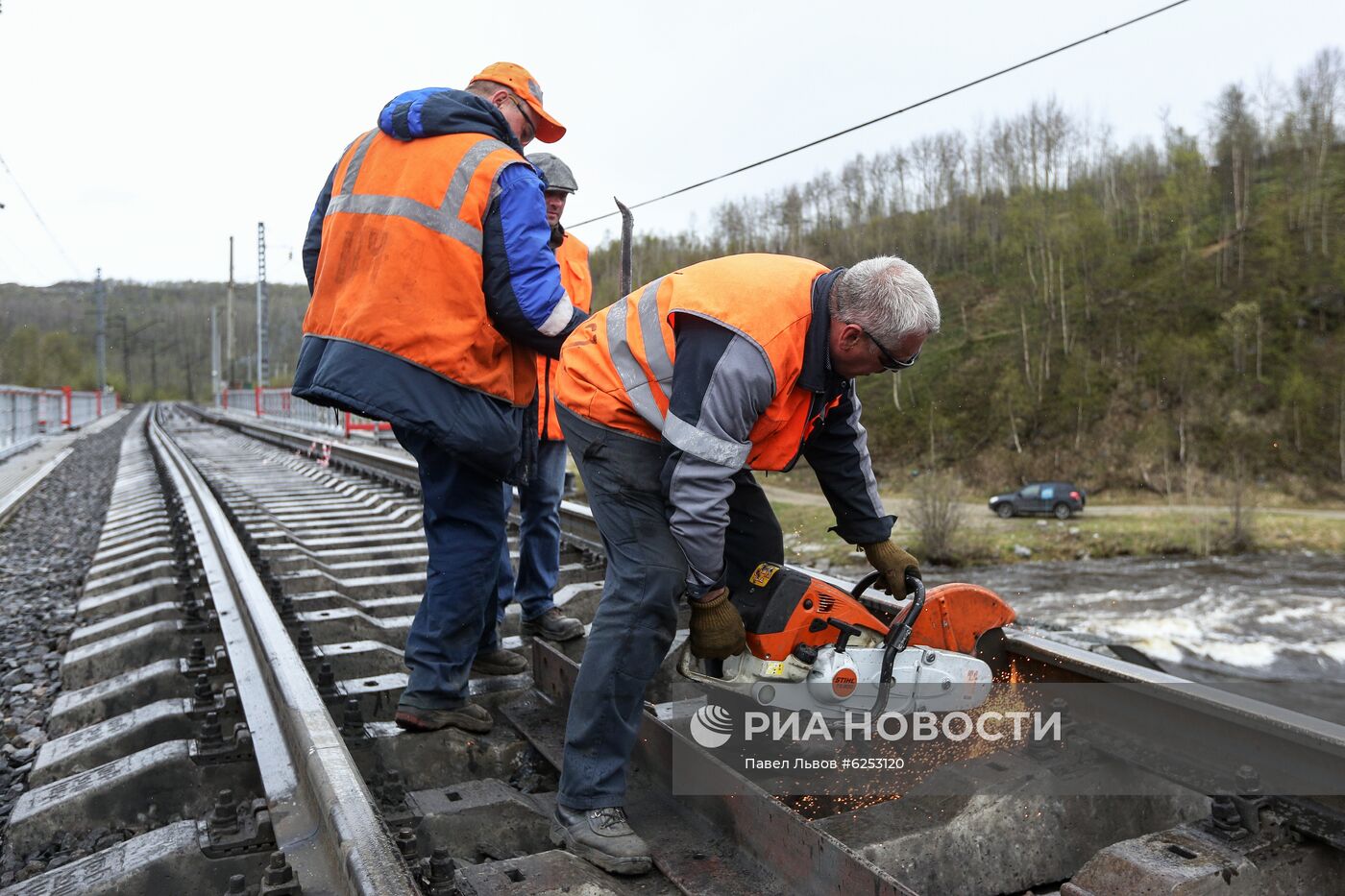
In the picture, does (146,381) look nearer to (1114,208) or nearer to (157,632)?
(1114,208)

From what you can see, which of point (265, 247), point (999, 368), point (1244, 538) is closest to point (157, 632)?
point (1244, 538)

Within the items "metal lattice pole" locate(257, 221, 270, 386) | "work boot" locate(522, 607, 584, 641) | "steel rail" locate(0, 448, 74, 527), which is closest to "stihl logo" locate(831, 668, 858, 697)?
"work boot" locate(522, 607, 584, 641)

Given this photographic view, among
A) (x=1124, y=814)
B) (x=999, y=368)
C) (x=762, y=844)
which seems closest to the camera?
(x=762, y=844)

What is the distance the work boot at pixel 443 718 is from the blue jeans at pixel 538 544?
91 cm

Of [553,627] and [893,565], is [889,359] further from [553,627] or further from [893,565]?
[553,627]

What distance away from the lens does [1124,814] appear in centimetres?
271

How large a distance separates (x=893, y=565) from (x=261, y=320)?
158 ft

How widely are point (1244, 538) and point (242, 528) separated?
1164 inches

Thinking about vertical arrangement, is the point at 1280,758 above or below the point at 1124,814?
above

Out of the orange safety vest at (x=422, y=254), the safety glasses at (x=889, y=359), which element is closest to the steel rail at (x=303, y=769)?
the orange safety vest at (x=422, y=254)

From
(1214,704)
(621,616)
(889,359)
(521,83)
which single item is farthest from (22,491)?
(1214,704)

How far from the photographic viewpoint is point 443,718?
2980 millimetres

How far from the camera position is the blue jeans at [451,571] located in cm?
304

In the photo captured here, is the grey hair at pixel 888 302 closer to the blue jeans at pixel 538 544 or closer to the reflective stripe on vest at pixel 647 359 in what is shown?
the reflective stripe on vest at pixel 647 359
